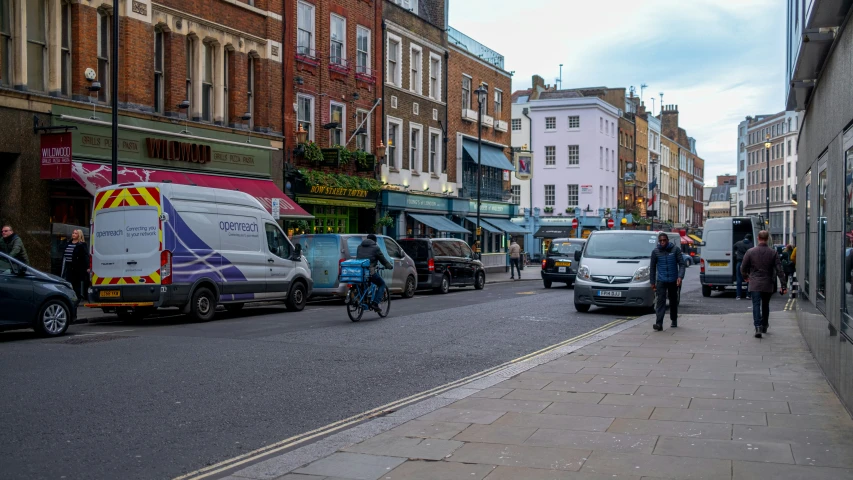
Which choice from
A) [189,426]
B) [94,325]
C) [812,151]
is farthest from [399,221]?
[189,426]

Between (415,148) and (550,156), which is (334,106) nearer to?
(415,148)

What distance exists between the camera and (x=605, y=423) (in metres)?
7.26

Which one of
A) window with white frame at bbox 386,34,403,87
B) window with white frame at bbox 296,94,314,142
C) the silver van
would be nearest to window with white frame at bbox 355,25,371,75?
window with white frame at bbox 386,34,403,87

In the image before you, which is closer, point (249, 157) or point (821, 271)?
point (821, 271)

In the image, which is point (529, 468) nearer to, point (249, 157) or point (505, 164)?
point (249, 157)

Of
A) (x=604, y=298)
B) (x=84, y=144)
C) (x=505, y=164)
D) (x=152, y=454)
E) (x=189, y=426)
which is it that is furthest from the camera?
(x=505, y=164)

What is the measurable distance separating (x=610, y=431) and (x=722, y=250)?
72.9ft

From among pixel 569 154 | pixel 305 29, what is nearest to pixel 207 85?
pixel 305 29

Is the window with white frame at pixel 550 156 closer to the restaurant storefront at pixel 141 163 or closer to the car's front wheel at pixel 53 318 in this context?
the restaurant storefront at pixel 141 163

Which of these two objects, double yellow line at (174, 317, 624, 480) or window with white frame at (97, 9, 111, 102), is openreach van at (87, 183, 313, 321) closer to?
window with white frame at (97, 9, 111, 102)

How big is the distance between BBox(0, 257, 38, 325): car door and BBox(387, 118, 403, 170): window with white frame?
24.7 metres

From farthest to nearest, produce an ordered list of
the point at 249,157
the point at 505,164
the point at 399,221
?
1. the point at 505,164
2. the point at 399,221
3. the point at 249,157

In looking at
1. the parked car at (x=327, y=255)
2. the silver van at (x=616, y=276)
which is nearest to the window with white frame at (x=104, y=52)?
the parked car at (x=327, y=255)

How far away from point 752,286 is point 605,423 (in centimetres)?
802
